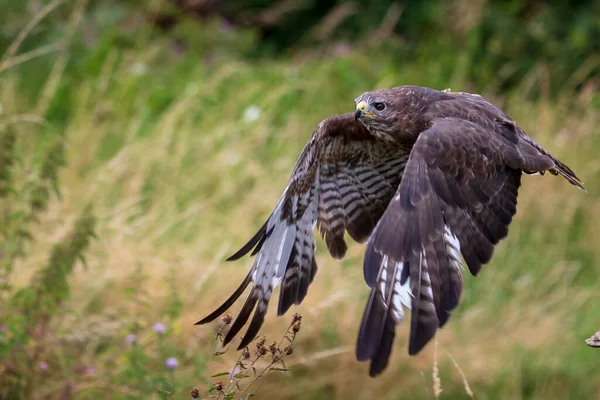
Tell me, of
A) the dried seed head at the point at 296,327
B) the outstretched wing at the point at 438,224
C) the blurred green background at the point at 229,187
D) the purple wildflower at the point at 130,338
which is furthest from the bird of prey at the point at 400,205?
the purple wildflower at the point at 130,338

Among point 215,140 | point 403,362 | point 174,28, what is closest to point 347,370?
point 403,362

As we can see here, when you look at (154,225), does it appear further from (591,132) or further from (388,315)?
(591,132)

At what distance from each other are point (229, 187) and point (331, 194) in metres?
2.28

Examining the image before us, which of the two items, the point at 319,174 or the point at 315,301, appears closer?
the point at 319,174

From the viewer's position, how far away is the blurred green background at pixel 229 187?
15.6 feet

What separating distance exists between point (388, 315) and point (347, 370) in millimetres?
2752

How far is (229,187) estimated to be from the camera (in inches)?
276

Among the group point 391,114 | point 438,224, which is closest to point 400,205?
point 438,224

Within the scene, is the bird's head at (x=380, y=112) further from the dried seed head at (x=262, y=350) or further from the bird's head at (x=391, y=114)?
the dried seed head at (x=262, y=350)

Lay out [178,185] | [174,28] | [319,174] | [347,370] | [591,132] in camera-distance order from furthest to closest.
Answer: [174,28], [591,132], [178,185], [347,370], [319,174]

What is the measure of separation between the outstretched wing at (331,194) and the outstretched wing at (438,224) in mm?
629

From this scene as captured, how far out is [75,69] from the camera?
8.62 meters

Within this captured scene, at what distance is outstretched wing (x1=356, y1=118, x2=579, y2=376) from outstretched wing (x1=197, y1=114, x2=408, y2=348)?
0.63 metres

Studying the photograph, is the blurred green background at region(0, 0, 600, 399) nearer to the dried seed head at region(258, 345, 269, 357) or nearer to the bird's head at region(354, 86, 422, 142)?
the dried seed head at region(258, 345, 269, 357)
